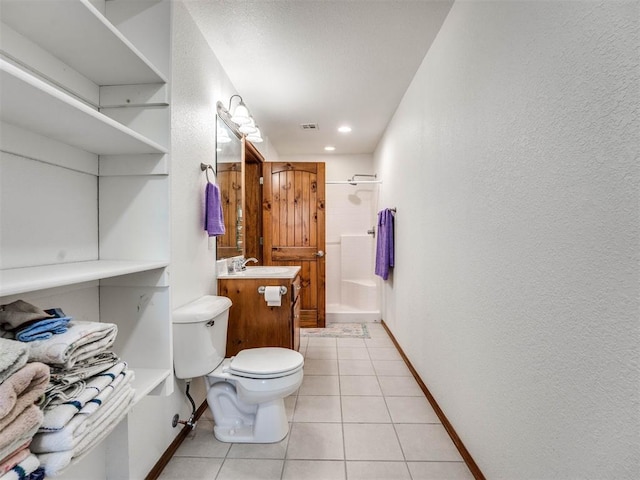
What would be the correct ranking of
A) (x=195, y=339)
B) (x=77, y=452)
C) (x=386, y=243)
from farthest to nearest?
(x=386, y=243), (x=195, y=339), (x=77, y=452)

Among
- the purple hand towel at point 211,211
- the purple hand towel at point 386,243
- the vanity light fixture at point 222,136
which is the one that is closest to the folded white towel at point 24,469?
the purple hand towel at point 211,211

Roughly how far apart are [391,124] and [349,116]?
0.48m

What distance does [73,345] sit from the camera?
2.49ft

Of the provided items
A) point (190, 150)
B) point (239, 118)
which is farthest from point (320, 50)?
point (190, 150)

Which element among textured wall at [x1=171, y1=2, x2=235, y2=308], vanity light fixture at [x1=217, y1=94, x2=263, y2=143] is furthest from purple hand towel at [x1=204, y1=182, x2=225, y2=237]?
vanity light fixture at [x1=217, y1=94, x2=263, y2=143]

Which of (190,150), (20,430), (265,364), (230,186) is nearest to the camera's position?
(20,430)

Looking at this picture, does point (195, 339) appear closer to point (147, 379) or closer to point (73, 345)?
point (147, 379)

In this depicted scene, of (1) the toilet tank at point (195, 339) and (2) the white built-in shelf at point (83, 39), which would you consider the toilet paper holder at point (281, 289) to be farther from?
(2) the white built-in shelf at point (83, 39)

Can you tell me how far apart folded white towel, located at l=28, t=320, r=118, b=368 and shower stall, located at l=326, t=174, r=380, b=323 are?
3723 millimetres

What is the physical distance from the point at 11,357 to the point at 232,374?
4.12ft

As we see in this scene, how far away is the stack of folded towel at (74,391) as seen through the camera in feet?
2.26

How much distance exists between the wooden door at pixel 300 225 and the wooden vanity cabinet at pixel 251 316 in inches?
64.0

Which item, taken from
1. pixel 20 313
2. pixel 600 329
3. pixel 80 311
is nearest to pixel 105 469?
pixel 80 311

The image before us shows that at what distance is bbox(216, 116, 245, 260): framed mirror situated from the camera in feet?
7.66
